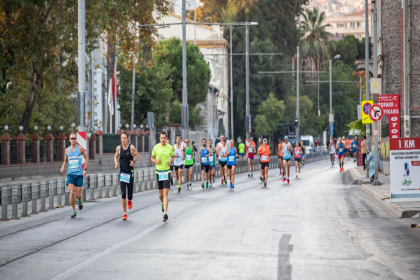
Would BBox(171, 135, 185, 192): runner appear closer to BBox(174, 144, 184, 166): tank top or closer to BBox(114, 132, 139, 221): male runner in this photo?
BBox(174, 144, 184, 166): tank top

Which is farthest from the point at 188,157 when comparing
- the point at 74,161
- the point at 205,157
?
the point at 74,161

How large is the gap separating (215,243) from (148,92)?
155 ft

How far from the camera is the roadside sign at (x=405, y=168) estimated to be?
60.3ft

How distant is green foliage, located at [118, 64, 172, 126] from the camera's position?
191 feet

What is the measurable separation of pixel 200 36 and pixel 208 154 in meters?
58.1

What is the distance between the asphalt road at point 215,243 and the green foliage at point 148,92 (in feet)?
125

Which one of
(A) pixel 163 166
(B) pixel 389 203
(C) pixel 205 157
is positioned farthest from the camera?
(C) pixel 205 157

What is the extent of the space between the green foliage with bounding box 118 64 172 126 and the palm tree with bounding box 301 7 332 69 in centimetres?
3504

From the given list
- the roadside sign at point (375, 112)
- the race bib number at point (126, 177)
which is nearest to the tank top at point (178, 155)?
the roadside sign at point (375, 112)

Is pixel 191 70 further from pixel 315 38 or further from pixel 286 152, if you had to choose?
pixel 286 152

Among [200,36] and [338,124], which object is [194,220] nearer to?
[200,36]

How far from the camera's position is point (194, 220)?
1595cm

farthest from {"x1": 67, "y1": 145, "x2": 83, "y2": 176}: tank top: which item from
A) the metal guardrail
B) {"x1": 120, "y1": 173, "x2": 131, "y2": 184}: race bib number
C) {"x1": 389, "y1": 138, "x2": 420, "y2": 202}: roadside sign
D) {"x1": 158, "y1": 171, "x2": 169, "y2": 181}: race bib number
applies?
{"x1": 389, "y1": 138, "x2": 420, "y2": 202}: roadside sign

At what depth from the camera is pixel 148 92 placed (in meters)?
58.8
